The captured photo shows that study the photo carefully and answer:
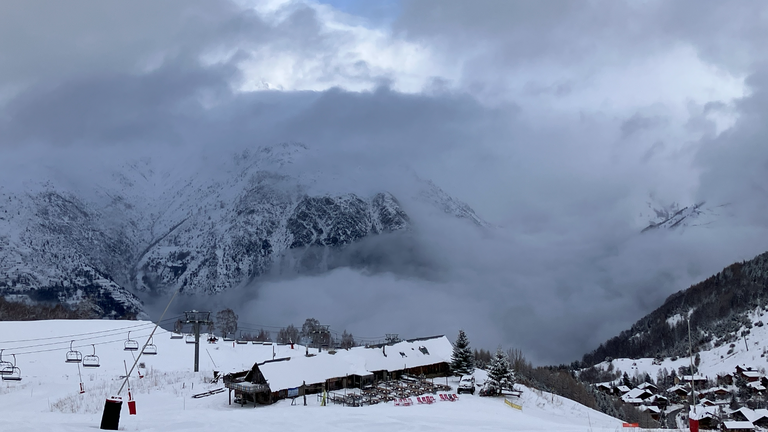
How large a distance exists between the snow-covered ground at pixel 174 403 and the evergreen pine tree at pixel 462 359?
5.43 feet

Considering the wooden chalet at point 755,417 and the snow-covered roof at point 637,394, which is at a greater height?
the wooden chalet at point 755,417

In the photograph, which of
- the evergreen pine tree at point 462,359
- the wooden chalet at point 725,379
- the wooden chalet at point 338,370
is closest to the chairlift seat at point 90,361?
the wooden chalet at point 338,370

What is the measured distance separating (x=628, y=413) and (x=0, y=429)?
118827 millimetres

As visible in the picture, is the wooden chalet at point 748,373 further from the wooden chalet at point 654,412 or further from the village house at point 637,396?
the wooden chalet at point 654,412

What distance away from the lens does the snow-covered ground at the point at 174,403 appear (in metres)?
17.6

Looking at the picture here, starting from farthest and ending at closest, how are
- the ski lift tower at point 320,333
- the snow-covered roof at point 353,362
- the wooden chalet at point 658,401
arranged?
1. the wooden chalet at point 658,401
2. the ski lift tower at point 320,333
3. the snow-covered roof at point 353,362

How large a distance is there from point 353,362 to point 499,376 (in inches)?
646

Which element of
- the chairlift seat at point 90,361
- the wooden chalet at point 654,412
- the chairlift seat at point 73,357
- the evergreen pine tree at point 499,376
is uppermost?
the chairlift seat at point 73,357

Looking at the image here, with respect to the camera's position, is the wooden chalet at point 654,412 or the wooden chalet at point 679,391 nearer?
the wooden chalet at point 654,412

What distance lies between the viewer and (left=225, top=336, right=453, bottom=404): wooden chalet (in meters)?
49.2

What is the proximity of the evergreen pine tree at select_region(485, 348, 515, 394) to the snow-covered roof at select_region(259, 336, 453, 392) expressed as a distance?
12.8 metres

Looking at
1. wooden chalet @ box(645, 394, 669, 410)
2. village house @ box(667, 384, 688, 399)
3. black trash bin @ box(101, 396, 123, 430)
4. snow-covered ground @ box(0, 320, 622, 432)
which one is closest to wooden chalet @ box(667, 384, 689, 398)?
village house @ box(667, 384, 688, 399)

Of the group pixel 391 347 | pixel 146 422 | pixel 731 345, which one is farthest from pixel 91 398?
pixel 731 345

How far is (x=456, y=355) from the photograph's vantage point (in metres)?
70.1
